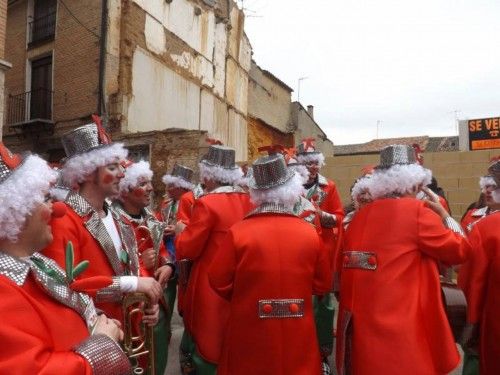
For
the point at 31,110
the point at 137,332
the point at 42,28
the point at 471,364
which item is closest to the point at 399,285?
the point at 471,364

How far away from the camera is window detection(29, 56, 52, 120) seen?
17156 millimetres

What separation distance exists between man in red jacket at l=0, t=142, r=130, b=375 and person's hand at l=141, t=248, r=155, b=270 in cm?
155

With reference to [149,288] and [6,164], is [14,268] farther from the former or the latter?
[149,288]

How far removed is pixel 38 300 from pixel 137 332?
1.14 metres

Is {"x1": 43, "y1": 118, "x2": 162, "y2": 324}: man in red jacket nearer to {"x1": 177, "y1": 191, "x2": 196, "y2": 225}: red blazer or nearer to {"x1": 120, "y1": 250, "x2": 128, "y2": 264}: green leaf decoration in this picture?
{"x1": 120, "y1": 250, "x2": 128, "y2": 264}: green leaf decoration

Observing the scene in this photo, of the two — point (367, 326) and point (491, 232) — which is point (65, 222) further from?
point (491, 232)

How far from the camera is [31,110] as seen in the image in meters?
17.6

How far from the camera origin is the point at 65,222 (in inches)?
105

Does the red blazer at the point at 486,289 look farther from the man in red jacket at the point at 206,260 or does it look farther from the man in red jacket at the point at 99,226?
the man in red jacket at the point at 99,226

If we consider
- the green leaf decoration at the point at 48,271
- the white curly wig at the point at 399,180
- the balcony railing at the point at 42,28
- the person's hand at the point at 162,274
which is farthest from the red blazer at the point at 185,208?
the balcony railing at the point at 42,28

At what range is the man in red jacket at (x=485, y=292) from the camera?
132 inches

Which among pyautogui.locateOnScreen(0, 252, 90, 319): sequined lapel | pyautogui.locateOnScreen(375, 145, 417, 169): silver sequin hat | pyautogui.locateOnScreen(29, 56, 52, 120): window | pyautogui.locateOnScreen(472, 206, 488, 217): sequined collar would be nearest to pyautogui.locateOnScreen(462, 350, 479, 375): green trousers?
pyautogui.locateOnScreen(375, 145, 417, 169): silver sequin hat

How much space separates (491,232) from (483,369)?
102 centimetres

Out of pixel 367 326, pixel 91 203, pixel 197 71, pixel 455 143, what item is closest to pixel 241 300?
pixel 367 326
